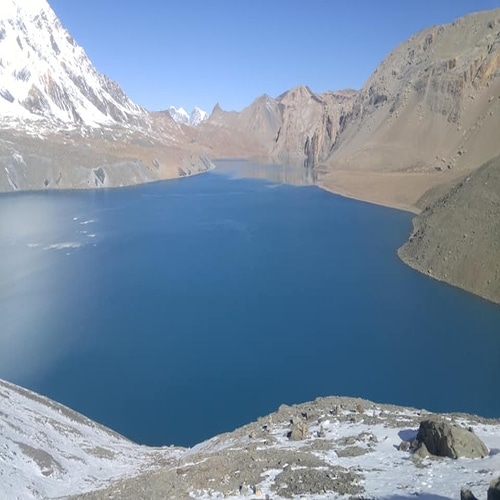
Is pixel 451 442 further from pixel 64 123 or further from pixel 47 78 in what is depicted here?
pixel 47 78

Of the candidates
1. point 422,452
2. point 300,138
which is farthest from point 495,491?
point 300,138

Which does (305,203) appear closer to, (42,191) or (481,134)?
(481,134)

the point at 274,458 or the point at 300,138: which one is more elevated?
the point at 300,138

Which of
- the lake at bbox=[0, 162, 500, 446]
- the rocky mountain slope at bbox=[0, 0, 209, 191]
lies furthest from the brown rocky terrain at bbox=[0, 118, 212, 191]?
the lake at bbox=[0, 162, 500, 446]

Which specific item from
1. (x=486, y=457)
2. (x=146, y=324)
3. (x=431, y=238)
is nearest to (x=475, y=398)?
(x=486, y=457)

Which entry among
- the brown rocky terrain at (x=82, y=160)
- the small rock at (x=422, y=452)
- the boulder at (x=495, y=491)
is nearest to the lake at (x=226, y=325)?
the small rock at (x=422, y=452)

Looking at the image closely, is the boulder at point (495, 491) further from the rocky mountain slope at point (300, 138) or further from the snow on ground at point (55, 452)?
the rocky mountain slope at point (300, 138)
